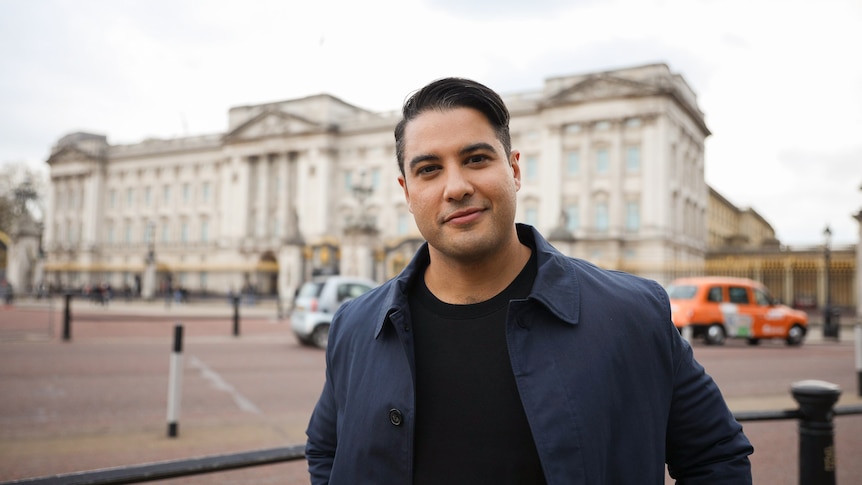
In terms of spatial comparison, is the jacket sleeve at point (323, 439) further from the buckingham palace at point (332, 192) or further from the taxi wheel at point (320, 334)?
the buckingham palace at point (332, 192)

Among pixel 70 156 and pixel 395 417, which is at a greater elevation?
pixel 70 156

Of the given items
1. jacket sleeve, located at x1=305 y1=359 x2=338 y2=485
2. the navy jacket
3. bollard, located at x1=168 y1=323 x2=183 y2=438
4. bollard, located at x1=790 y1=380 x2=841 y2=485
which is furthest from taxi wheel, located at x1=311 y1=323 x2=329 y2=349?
the navy jacket

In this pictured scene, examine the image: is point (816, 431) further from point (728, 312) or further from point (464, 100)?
point (728, 312)

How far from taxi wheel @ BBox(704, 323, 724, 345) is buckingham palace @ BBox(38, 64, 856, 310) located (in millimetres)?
12276

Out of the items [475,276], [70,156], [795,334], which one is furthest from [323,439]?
[70,156]

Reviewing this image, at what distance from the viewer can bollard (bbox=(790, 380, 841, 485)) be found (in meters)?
3.35

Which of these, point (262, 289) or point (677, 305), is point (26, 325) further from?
point (262, 289)

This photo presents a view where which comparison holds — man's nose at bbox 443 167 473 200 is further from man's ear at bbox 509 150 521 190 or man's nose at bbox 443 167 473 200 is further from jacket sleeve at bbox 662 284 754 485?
jacket sleeve at bbox 662 284 754 485

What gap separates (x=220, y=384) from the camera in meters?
9.57

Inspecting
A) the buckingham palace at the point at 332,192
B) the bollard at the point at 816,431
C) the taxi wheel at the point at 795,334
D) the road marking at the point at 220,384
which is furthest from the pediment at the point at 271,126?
the bollard at the point at 816,431

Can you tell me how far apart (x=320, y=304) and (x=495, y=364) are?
44.0 ft

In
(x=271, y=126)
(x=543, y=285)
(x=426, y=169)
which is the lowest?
(x=543, y=285)

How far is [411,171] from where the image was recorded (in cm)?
189

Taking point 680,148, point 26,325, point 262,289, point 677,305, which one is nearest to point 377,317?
point 677,305
